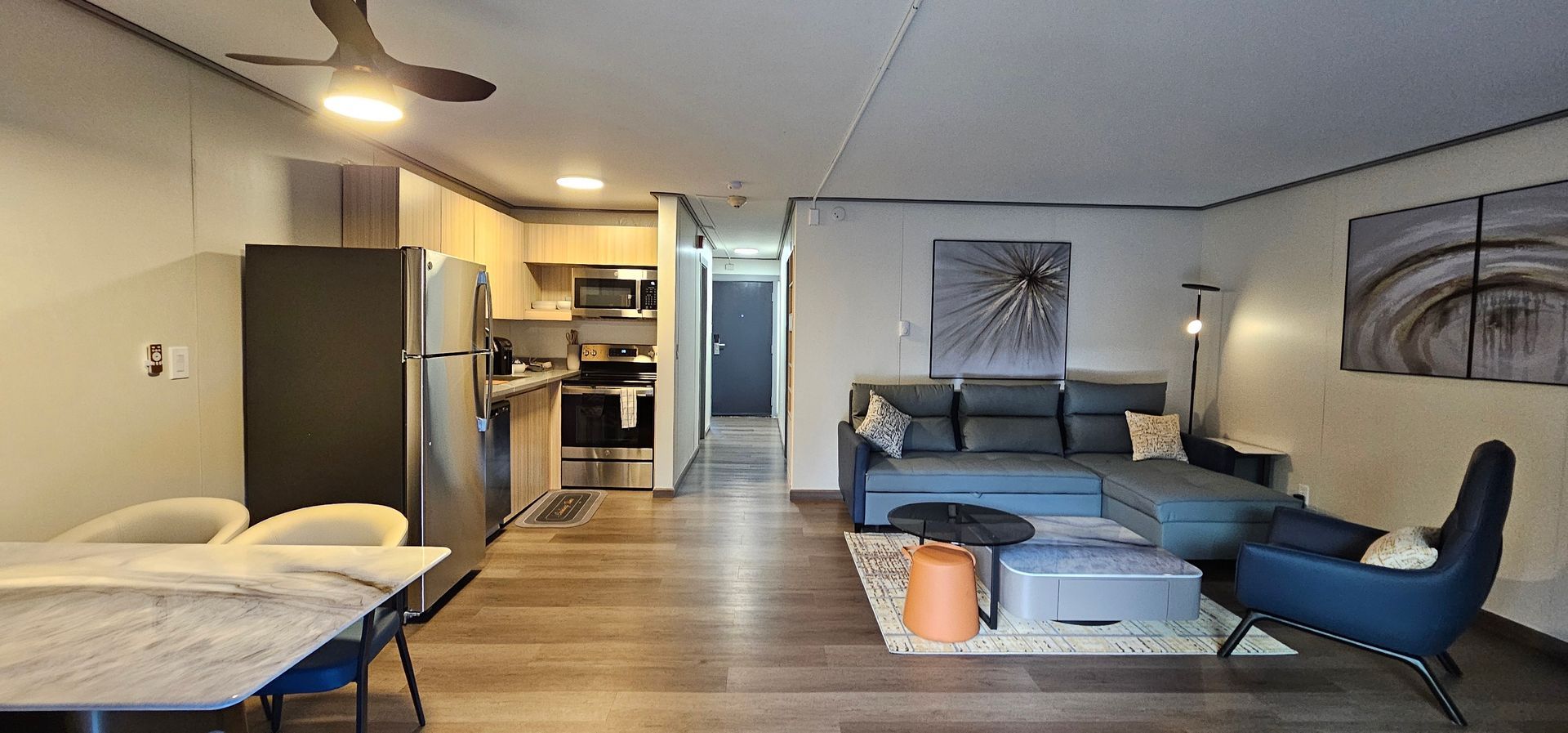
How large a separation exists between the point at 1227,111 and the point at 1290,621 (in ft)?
7.13

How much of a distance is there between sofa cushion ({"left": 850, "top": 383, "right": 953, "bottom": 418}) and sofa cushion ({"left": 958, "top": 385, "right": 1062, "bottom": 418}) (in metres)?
0.15

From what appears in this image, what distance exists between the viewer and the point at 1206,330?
4930mm

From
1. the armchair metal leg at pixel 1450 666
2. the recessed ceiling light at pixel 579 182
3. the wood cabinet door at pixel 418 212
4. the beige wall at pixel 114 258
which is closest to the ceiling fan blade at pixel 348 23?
the beige wall at pixel 114 258

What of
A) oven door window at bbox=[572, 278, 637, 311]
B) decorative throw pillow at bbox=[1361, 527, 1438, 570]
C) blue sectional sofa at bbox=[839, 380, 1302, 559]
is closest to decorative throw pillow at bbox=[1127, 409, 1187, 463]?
blue sectional sofa at bbox=[839, 380, 1302, 559]

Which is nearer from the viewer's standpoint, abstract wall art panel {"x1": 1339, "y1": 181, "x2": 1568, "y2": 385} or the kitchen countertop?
abstract wall art panel {"x1": 1339, "y1": 181, "x2": 1568, "y2": 385}

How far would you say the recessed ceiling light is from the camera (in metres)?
4.36

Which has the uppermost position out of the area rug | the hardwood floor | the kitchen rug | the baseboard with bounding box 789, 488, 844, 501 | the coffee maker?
the coffee maker

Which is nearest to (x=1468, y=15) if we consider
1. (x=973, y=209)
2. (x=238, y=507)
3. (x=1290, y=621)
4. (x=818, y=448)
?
(x=1290, y=621)

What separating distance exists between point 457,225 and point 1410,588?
4879 millimetres

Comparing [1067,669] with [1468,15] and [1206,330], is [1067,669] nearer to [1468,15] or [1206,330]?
[1468,15]

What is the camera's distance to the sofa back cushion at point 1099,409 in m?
4.56

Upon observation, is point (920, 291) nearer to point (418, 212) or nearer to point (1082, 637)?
point (1082, 637)

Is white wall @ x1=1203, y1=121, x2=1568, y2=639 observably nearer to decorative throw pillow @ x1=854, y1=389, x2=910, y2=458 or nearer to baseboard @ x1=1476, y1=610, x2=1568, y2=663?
baseboard @ x1=1476, y1=610, x2=1568, y2=663

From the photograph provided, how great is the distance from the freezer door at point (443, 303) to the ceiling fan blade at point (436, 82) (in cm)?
96
